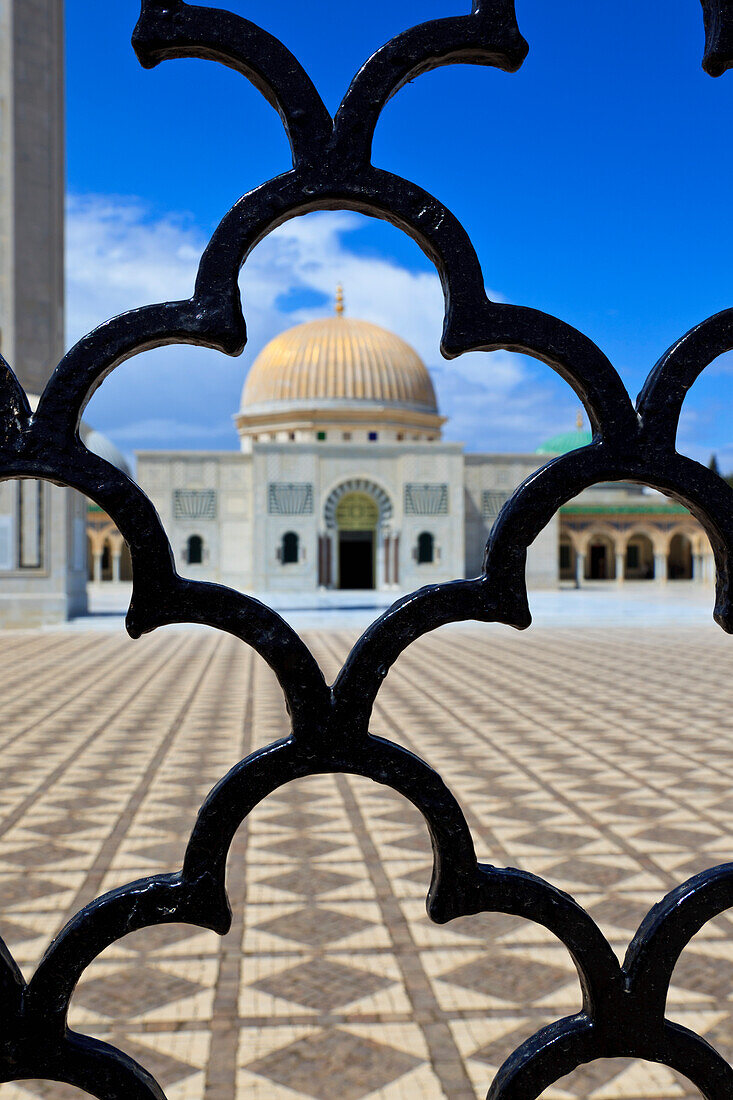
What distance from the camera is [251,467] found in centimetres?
1588

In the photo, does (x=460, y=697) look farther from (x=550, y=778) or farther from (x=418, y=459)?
(x=418, y=459)

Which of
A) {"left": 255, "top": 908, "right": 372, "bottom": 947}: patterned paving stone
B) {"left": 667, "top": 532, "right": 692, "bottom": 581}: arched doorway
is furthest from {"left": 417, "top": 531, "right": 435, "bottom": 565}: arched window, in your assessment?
{"left": 255, "top": 908, "right": 372, "bottom": 947}: patterned paving stone

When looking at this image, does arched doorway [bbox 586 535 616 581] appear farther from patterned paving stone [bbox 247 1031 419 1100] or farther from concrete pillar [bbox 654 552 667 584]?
patterned paving stone [bbox 247 1031 419 1100]

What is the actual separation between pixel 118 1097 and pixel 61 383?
0.35 m

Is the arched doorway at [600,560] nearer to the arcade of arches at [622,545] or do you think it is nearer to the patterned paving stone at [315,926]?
the arcade of arches at [622,545]

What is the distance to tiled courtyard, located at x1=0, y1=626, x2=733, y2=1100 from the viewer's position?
123cm

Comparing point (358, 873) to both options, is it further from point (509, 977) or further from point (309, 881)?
point (509, 977)

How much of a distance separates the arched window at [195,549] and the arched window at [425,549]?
3715mm

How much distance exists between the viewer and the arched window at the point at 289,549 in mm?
15391

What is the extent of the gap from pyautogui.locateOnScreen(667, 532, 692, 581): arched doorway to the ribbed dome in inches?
277

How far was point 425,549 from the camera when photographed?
1569cm

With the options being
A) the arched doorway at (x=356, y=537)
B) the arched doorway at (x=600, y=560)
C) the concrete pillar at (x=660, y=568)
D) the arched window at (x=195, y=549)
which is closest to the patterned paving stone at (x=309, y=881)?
the arched doorway at (x=356, y=537)

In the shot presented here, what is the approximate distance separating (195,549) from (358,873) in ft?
46.7

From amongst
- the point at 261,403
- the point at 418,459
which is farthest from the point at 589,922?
the point at 261,403
